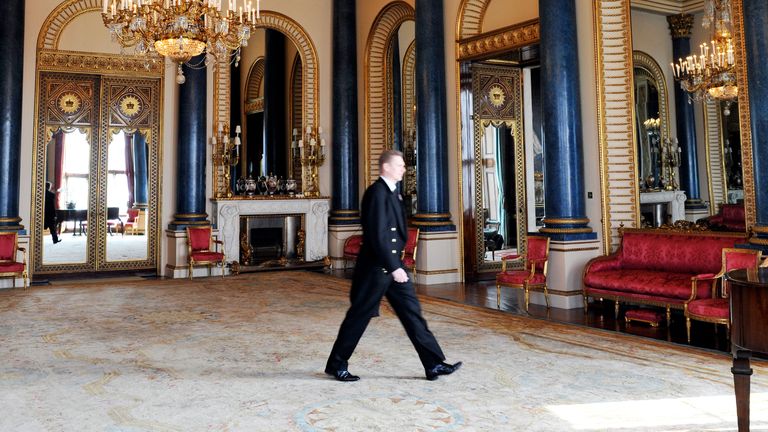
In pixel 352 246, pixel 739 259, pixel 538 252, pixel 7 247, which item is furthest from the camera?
pixel 352 246

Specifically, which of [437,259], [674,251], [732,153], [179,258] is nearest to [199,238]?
[179,258]

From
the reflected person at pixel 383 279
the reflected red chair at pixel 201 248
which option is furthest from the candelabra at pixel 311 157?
the reflected person at pixel 383 279

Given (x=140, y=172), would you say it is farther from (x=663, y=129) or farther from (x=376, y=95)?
(x=663, y=129)

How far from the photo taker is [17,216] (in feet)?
30.6

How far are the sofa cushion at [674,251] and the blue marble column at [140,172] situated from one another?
8.05m

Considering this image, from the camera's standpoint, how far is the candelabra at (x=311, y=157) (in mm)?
11602

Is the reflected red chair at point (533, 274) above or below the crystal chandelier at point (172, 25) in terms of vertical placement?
below

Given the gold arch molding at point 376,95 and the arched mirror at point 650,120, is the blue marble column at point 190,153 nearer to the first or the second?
the gold arch molding at point 376,95

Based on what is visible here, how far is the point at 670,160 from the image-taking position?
7.08m

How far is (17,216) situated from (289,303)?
5081mm

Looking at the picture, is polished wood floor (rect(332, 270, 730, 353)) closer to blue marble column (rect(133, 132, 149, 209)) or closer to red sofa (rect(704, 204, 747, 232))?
red sofa (rect(704, 204, 747, 232))

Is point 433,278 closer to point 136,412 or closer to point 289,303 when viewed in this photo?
point 289,303

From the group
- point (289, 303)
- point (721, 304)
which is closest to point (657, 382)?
point (721, 304)

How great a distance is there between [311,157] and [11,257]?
5.28m
